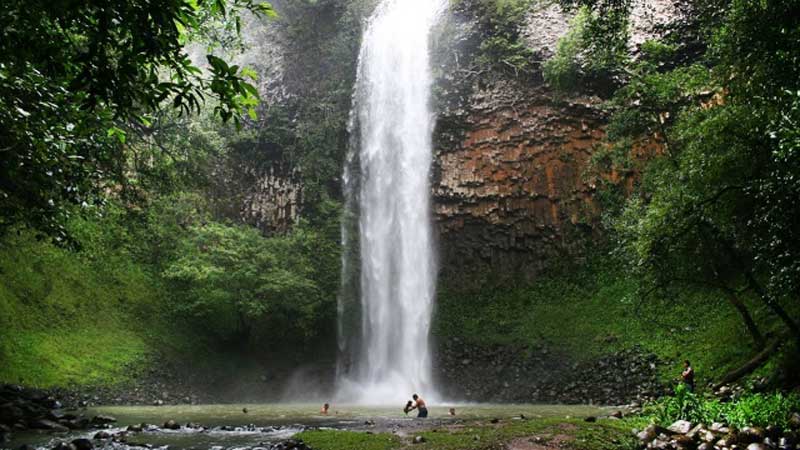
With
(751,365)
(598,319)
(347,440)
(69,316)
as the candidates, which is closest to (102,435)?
(347,440)

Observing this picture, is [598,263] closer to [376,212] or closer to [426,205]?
[426,205]

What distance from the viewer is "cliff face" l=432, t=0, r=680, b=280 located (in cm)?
2188

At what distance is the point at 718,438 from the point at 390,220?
56.3 feet

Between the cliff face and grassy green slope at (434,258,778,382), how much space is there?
1.05 meters

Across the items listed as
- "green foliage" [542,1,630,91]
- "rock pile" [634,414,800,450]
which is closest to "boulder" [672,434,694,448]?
"rock pile" [634,414,800,450]

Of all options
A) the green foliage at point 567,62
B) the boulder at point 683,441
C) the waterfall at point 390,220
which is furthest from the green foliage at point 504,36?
the boulder at point 683,441

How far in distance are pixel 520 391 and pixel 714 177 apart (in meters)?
9.81

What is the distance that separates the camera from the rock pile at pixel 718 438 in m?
6.75

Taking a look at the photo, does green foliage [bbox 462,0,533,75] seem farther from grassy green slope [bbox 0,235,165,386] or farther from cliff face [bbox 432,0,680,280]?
grassy green slope [bbox 0,235,165,386]

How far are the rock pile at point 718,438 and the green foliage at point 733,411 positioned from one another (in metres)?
0.27

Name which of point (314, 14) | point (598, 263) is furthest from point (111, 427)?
point (314, 14)

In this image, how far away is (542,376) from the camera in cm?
1797

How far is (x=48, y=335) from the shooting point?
57.3 feet

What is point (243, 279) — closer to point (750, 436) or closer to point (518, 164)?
point (518, 164)
